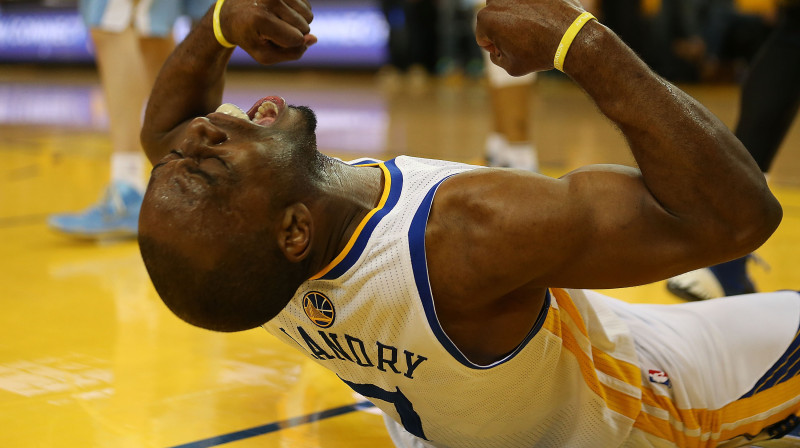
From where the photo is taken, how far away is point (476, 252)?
48.1 inches

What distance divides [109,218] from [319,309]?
209cm

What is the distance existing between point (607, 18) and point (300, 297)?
1015 cm

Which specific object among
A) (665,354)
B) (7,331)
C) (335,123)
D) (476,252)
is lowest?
(335,123)

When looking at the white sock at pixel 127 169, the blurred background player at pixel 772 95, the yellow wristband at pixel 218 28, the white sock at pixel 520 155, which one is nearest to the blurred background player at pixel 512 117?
the white sock at pixel 520 155

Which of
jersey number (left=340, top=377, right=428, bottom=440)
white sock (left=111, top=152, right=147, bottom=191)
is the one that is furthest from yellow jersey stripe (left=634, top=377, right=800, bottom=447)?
white sock (left=111, top=152, right=147, bottom=191)

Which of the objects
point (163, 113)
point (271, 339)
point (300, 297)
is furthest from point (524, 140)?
point (300, 297)

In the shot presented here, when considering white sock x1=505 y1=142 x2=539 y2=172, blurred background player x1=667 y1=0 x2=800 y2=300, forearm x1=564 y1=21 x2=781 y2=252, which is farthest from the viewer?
white sock x1=505 y1=142 x2=539 y2=172

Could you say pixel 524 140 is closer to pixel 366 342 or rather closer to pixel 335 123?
pixel 366 342

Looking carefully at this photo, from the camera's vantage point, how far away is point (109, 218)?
10.6ft

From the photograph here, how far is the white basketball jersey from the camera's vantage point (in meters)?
1.28

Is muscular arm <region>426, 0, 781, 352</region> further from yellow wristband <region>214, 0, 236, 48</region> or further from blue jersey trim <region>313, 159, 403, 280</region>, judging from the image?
yellow wristband <region>214, 0, 236, 48</region>

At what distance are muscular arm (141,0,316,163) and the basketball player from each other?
0.6 inches

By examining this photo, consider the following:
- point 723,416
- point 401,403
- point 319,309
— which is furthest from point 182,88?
point 723,416

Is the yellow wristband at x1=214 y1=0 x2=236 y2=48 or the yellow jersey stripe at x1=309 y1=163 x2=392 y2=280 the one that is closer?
the yellow jersey stripe at x1=309 y1=163 x2=392 y2=280
